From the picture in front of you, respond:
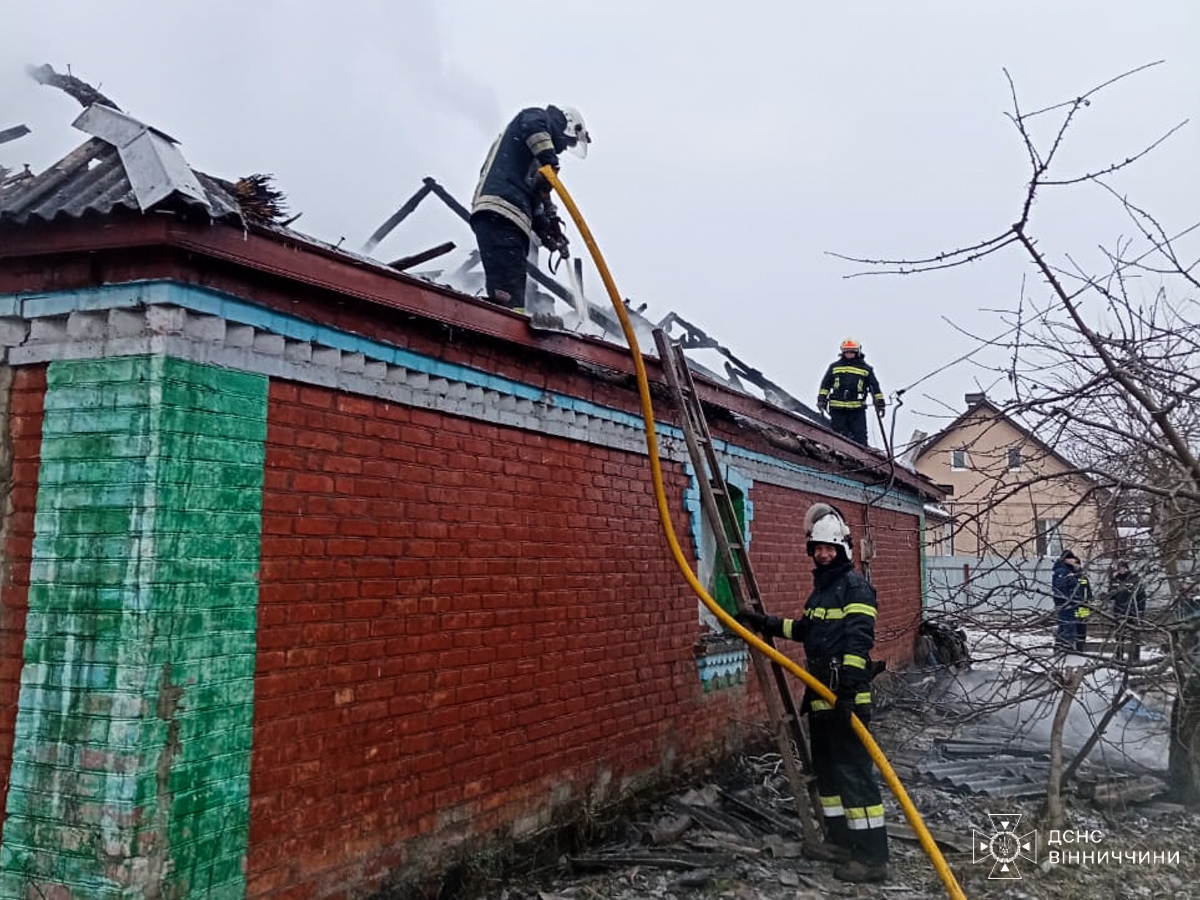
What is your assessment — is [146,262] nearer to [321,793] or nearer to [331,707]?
[331,707]

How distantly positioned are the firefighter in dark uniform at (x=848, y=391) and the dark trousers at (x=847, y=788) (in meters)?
6.80

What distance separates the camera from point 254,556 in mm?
3529

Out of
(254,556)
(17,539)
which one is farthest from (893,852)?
(17,539)

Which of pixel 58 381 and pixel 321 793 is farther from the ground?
pixel 58 381

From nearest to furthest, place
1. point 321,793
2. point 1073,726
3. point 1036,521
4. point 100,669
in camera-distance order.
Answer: point 100,669 < point 321,793 < point 1036,521 < point 1073,726

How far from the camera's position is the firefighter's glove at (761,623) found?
5.45 m

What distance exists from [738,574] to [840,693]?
39.4 inches

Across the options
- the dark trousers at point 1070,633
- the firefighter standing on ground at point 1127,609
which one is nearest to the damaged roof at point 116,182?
the dark trousers at point 1070,633

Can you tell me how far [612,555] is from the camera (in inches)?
235

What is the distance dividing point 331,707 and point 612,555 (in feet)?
8.24

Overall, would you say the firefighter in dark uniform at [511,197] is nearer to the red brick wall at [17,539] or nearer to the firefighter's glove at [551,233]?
the firefighter's glove at [551,233]

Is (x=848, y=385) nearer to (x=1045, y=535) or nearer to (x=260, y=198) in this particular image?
(x=1045, y=535)

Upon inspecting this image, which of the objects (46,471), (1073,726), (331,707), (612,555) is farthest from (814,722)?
(1073,726)

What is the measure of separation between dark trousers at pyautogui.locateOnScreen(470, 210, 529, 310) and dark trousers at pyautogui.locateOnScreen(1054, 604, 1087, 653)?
12.8 ft
